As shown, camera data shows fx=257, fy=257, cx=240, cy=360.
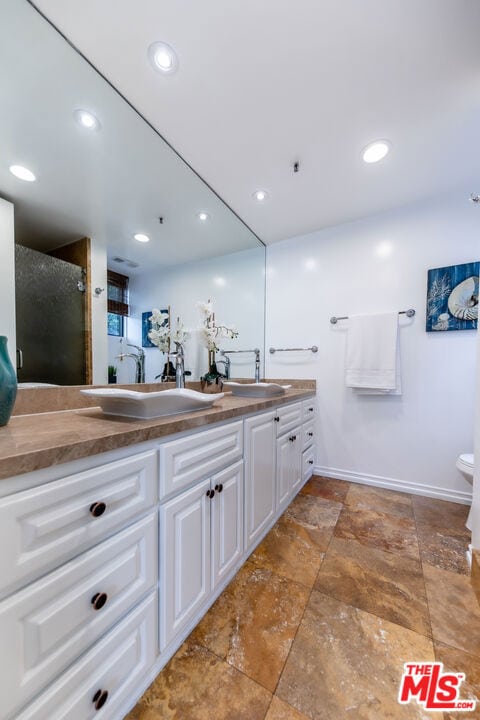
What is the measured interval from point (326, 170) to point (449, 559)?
237 centimetres

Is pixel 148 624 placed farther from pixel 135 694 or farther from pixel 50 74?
pixel 50 74

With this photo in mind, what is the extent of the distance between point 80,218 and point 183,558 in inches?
59.2

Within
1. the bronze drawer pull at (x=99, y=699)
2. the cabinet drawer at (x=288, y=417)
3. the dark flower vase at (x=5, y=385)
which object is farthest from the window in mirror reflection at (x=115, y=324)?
the bronze drawer pull at (x=99, y=699)

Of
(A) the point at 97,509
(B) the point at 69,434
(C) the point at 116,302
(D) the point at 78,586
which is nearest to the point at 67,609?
(D) the point at 78,586

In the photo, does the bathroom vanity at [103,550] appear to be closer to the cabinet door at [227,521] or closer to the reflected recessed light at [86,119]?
the cabinet door at [227,521]

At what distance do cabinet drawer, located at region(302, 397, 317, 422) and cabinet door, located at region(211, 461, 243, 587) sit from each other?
1.01m

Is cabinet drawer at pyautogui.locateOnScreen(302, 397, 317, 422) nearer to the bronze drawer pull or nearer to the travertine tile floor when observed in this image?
the travertine tile floor

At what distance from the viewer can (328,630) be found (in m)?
0.99

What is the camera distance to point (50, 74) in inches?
42.7

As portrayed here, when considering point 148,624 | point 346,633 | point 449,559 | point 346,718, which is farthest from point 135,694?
point 449,559

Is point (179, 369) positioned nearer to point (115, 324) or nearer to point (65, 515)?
point (115, 324)

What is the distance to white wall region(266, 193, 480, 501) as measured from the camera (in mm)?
1888

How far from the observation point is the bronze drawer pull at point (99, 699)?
63 centimetres

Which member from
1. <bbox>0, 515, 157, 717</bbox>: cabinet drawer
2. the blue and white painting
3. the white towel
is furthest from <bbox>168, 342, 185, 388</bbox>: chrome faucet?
the blue and white painting
